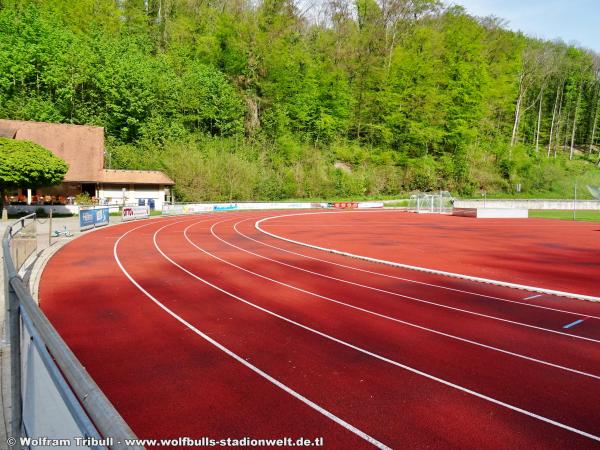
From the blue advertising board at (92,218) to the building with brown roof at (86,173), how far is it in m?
11.9

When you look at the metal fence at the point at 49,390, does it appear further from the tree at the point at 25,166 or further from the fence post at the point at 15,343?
the tree at the point at 25,166

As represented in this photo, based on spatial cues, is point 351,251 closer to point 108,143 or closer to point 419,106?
point 108,143

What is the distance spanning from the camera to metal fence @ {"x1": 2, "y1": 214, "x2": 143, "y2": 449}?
5.39 ft

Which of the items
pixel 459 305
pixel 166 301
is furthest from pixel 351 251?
pixel 166 301

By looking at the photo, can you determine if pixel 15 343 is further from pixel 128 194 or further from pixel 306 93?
pixel 306 93

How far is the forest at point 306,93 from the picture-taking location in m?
47.6

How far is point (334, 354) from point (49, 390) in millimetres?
5366

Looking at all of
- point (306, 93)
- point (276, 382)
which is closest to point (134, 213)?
point (276, 382)

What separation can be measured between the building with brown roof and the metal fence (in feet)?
127

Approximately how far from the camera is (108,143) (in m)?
48.1

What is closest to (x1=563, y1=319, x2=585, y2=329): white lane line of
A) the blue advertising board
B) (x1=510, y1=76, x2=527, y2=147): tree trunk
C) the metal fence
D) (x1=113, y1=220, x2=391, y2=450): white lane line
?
(x1=113, y1=220, x2=391, y2=450): white lane line

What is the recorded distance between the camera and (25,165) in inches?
1133

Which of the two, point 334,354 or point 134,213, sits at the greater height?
point 334,354

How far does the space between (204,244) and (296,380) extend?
15304 millimetres
